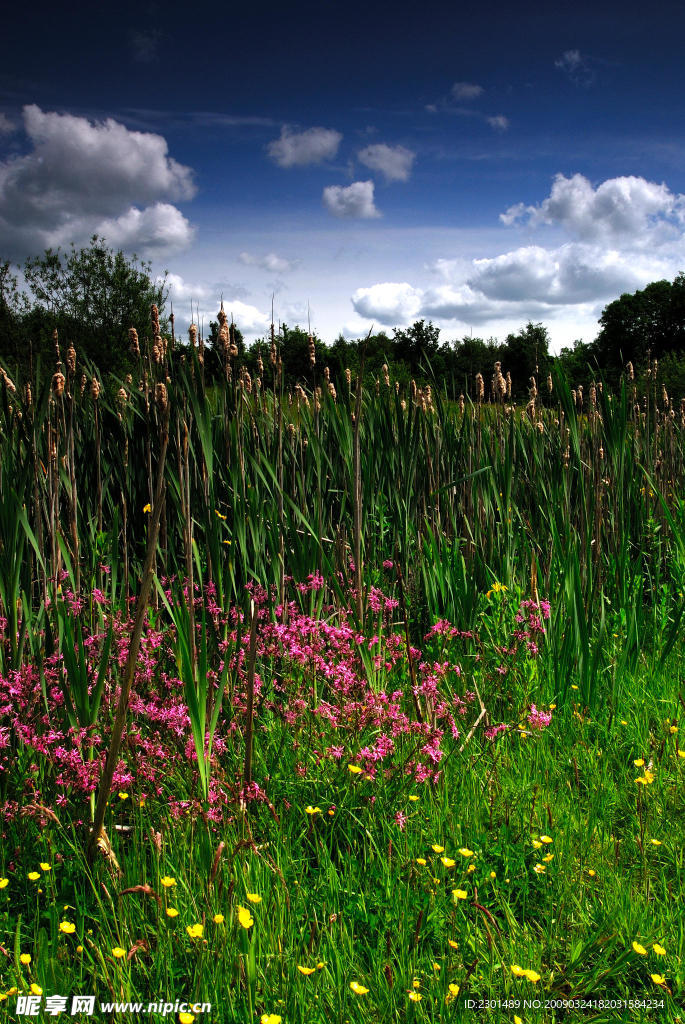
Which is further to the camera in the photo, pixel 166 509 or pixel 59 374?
pixel 166 509

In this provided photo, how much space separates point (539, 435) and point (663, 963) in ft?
11.0

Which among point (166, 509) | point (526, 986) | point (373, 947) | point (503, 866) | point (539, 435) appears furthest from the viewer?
point (539, 435)

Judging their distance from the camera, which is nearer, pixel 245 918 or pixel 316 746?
pixel 245 918

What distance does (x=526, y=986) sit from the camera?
5.03 ft

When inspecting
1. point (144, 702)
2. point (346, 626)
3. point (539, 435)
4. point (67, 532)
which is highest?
point (539, 435)

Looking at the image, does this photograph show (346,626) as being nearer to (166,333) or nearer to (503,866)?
(503,866)

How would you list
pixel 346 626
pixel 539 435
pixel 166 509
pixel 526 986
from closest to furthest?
pixel 526 986
pixel 346 626
pixel 166 509
pixel 539 435

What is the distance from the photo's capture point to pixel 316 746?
2162 millimetres

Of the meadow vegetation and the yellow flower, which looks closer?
the yellow flower

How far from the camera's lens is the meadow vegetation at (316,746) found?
1.55 m

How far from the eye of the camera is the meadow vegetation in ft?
5.10

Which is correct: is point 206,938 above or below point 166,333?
below

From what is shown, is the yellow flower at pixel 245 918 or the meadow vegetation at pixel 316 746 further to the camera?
the meadow vegetation at pixel 316 746

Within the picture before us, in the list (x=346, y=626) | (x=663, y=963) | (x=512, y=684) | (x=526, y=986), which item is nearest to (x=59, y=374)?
(x=346, y=626)
